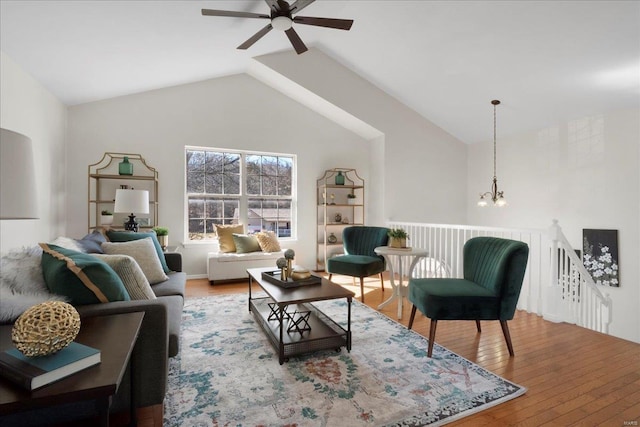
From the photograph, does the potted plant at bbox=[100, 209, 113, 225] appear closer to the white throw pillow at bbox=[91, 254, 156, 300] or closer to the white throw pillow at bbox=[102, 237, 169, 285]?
the white throw pillow at bbox=[102, 237, 169, 285]

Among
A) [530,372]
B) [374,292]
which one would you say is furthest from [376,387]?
[374,292]

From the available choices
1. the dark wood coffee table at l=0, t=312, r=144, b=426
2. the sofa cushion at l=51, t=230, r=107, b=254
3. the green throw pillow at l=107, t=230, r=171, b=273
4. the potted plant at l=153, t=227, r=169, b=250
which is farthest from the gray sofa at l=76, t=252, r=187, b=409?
the potted plant at l=153, t=227, r=169, b=250

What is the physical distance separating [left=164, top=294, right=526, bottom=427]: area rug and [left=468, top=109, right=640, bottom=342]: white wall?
358cm

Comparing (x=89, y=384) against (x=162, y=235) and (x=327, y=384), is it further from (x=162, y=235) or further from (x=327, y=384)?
(x=162, y=235)

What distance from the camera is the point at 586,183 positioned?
15.1 ft

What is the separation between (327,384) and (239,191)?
396 centimetres

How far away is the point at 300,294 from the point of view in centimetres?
239

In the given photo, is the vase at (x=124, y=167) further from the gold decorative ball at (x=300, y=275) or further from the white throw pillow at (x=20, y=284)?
the gold decorative ball at (x=300, y=275)

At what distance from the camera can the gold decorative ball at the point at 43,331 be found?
0.92 meters

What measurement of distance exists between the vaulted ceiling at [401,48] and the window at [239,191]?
1300 millimetres

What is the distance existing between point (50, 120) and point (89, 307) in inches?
137

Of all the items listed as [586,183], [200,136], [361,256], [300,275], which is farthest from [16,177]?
[586,183]

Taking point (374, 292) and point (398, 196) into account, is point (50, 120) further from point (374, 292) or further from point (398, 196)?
point (398, 196)

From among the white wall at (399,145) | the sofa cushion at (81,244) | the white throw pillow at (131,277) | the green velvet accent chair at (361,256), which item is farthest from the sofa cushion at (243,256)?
the white throw pillow at (131,277)
